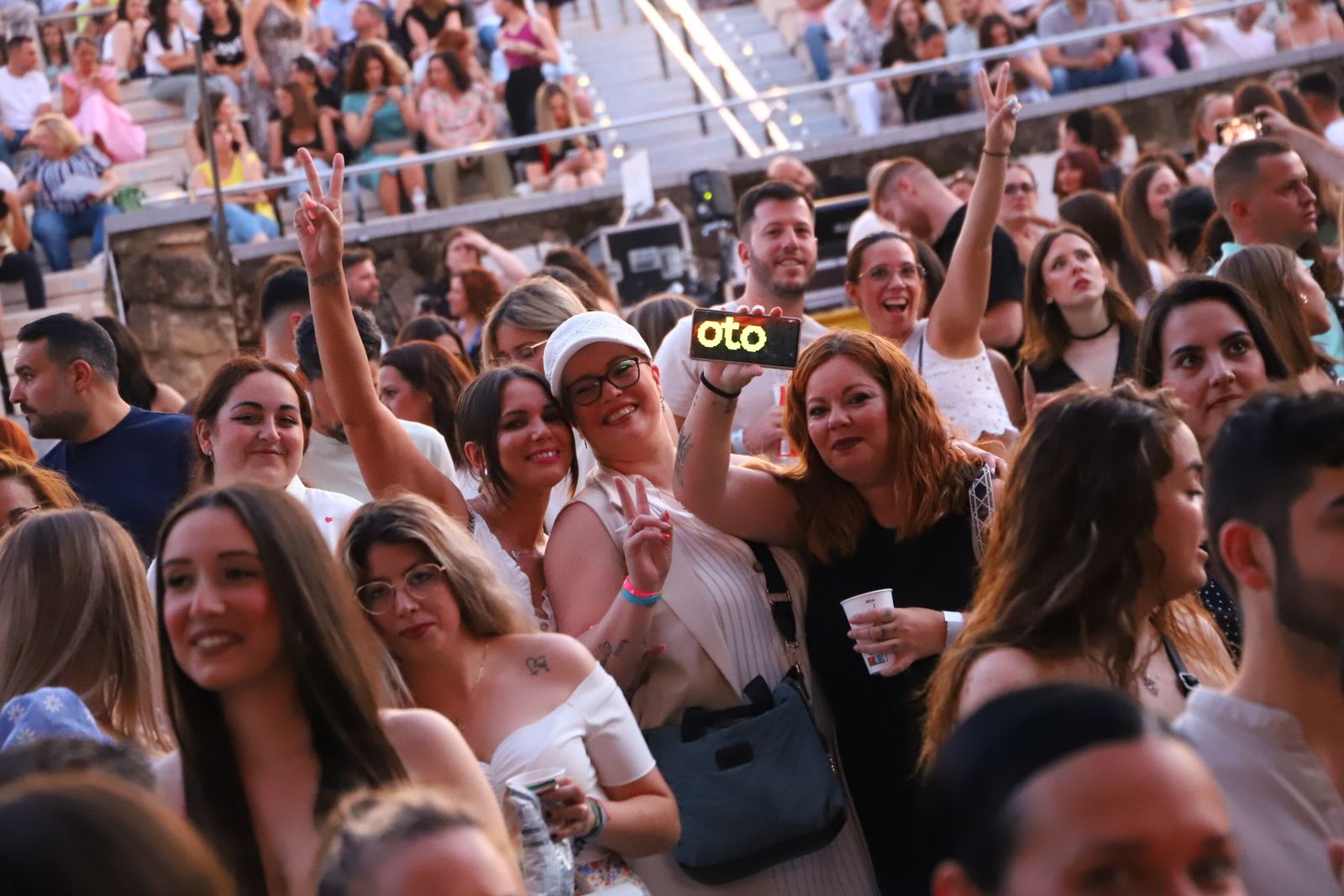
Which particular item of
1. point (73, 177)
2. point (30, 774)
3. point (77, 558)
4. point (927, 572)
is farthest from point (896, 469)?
point (73, 177)

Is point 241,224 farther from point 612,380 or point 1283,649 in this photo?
point 1283,649

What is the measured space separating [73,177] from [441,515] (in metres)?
7.73

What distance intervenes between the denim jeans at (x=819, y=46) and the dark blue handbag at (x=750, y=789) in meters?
10.00

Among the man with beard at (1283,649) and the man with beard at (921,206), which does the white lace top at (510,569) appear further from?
the man with beard at (921,206)

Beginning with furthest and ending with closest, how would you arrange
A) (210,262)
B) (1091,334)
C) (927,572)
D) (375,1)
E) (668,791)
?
(375,1) < (210,262) < (1091,334) < (927,572) < (668,791)

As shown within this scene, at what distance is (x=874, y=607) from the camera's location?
345 cm

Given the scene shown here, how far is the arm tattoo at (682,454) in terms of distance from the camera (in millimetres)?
3842

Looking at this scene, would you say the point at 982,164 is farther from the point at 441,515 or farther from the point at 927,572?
the point at 441,515

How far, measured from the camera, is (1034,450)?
9.86ft

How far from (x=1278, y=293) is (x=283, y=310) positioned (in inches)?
120

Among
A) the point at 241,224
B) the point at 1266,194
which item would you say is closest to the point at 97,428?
the point at 1266,194

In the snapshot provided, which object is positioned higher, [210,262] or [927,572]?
[210,262]

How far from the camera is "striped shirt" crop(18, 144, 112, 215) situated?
10305mm

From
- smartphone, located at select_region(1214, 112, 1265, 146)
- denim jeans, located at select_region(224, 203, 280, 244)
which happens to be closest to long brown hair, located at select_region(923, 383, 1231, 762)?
smartphone, located at select_region(1214, 112, 1265, 146)
